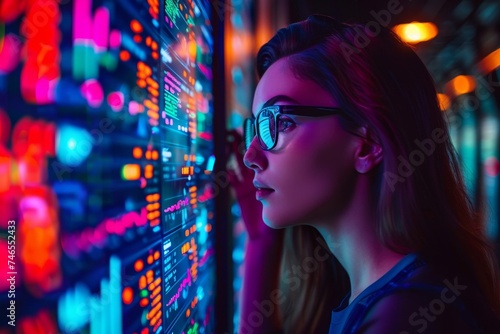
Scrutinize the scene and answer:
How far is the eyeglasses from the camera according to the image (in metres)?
1.07

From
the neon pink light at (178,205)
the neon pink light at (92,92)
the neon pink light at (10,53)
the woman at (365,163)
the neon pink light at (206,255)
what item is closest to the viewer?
the neon pink light at (10,53)

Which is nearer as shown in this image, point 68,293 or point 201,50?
point 68,293

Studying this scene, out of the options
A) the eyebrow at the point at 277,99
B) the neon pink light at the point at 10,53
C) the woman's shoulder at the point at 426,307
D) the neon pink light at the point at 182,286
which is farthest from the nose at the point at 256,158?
the neon pink light at the point at 10,53

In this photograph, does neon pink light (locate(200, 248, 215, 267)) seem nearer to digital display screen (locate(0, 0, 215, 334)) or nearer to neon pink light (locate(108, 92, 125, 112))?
digital display screen (locate(0, 0, 215, 334))

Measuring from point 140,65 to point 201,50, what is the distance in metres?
0.49

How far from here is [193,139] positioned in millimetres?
1064

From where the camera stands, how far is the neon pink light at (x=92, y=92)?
1.68 feet

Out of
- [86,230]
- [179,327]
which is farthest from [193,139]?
[86,230]

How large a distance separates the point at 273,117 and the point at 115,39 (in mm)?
575

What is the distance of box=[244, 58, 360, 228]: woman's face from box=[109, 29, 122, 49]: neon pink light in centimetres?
57

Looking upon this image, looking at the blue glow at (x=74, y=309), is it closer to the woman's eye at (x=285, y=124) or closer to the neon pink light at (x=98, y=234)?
the neon pink light at (x=98, y=234)

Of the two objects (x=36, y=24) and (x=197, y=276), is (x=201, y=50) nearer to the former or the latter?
(x=197, y=276)

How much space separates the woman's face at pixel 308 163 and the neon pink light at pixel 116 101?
556 millimetres

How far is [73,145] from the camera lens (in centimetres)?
49
